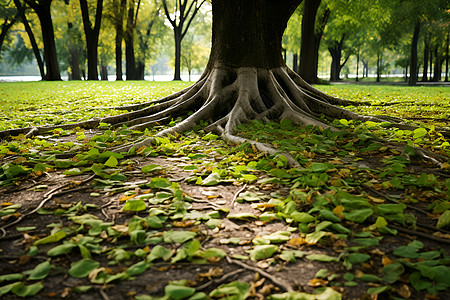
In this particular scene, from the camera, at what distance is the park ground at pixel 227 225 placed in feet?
4.96

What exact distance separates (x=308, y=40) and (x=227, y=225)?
15.0 m

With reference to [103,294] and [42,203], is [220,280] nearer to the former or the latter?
[103,294]

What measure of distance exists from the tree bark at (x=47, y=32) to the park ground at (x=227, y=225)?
1989 centimetres

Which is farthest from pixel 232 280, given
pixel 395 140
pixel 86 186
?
pixel 395 140

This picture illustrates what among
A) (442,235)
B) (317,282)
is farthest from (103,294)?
(442,235)

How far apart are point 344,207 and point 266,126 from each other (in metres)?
2.94

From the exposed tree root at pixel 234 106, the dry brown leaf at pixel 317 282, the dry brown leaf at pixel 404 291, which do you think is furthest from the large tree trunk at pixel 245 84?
the dry brown leaf at pixel 404 291

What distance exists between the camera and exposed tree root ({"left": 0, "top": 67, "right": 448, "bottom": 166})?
5199 millimetres

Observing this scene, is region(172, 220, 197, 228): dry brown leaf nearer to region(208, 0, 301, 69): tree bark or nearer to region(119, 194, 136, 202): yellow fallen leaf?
region(119, 194, 136, 202): yellow fallen leaf

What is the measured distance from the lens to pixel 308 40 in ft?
50.0

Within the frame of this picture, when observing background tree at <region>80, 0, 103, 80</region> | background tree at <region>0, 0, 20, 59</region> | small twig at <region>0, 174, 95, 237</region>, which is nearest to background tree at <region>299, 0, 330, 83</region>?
background tree at <region>80, 0, 103, 80</region>

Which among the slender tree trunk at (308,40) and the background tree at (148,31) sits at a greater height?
the background tree at (148,31)

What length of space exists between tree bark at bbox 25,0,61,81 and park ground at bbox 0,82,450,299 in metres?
19.9

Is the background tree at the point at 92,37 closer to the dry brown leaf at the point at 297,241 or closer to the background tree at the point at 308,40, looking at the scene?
the background tree at the point at 308,40
